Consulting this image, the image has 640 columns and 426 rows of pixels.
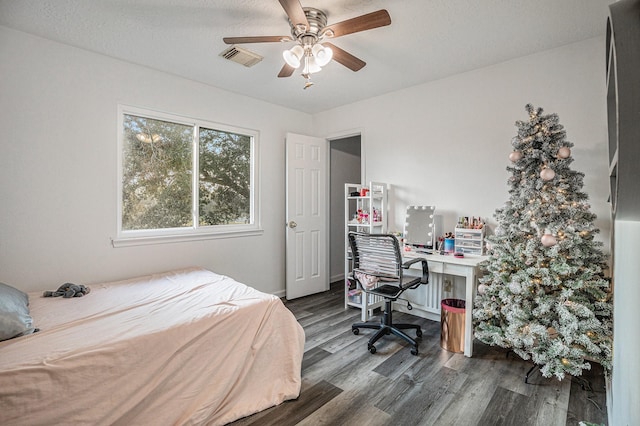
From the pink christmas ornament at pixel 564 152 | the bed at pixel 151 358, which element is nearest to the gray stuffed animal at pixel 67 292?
the bed at pixel 151 358

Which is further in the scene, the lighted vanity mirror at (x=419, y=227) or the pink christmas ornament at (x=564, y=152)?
the lighted vanity mirror at (x=419, y=227)

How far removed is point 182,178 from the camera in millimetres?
3287

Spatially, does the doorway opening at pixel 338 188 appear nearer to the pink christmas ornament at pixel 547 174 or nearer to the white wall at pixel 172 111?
the white wall at pixel 172 111

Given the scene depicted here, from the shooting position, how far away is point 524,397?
6.59ft

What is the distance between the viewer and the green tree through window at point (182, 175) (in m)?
2.97

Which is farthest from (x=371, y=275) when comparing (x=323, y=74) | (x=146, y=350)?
(x=323, y=74)

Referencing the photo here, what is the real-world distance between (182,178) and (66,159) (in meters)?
0.98

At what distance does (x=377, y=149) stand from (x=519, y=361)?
2574mm

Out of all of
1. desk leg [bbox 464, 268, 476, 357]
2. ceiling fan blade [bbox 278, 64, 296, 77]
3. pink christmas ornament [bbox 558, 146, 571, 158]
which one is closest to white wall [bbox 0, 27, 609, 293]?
pink christmas ornament [bbox 558, 146, 571, 158]

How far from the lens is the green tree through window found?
117 inches

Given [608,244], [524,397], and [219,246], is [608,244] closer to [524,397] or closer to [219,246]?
[524,397]

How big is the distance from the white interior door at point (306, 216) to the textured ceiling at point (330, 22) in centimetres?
119

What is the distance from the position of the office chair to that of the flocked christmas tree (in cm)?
58

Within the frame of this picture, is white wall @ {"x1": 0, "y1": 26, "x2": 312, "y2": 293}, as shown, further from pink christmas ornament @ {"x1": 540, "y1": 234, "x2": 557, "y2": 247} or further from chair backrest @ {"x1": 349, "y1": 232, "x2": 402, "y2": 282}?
pink christmas ornament @ {"x1": 540, "y1": 234, "x2": 557, "y2": 247}
